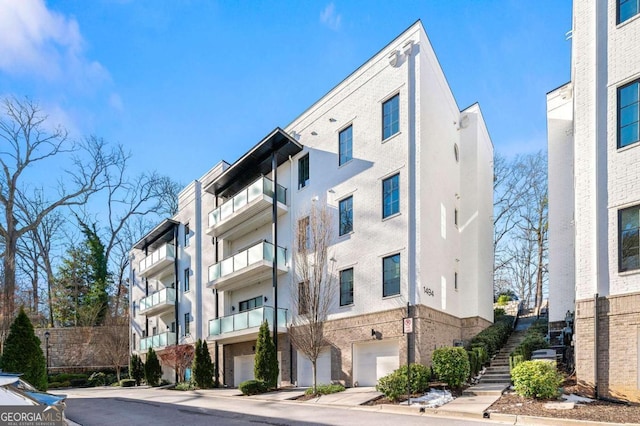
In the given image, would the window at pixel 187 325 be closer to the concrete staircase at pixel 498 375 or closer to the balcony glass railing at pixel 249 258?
the balcony glass railing at pixel 249 258

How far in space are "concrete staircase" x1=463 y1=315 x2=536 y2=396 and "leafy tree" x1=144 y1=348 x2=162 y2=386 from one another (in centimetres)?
2148

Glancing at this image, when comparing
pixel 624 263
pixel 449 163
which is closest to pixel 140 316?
pixel 449 163

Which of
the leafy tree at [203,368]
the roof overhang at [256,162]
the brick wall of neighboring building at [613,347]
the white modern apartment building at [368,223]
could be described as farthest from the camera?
the leafy tree at [203,368]

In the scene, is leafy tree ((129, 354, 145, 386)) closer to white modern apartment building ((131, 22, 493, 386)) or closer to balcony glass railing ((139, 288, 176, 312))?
balcony glass railing ((139, 288, 176, 312))

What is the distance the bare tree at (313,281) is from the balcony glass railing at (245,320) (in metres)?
0.71

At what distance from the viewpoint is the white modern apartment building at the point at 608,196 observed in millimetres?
11812

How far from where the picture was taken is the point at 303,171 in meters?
22.9

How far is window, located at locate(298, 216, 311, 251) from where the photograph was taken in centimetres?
1969

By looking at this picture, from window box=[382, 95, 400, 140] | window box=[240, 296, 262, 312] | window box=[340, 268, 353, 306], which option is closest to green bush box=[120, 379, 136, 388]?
window box=[240, 296, 262, 312]

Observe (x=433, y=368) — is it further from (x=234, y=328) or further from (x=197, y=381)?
(x=197, y=381)

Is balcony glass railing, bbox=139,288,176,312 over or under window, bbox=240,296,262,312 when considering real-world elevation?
under

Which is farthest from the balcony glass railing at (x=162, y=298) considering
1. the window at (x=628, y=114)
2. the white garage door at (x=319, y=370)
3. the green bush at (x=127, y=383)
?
the window at (x=628, y=114)

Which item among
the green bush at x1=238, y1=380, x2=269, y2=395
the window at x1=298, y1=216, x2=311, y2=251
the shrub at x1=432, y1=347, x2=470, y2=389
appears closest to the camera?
the shrub at x1=432, y1=347, x2=470, y2=389

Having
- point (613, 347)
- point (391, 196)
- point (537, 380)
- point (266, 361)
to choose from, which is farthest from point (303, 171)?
point (613, 347)
